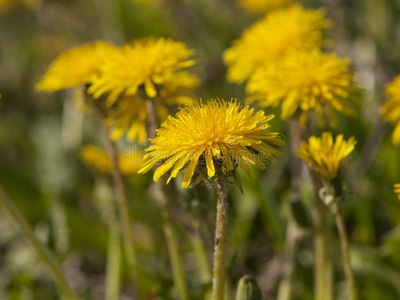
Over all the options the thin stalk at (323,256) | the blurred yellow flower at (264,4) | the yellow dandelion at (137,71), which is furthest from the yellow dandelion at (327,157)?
the blurred yellow flower at (264,4)

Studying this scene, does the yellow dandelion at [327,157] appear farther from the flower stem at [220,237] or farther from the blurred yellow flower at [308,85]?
the flower stem at [220,237]

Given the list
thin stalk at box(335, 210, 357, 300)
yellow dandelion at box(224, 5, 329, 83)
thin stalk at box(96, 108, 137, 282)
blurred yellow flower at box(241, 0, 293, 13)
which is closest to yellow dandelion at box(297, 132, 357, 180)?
thin stalk at box(335, 210, 357, 300)

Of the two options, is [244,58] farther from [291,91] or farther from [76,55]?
[76,55]

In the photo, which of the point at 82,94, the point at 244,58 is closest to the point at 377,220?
the point at 244,58

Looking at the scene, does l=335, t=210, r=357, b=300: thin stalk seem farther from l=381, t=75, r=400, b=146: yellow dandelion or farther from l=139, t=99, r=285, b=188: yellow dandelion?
l=381, t=75, r=400, b=146: yellow dandelion

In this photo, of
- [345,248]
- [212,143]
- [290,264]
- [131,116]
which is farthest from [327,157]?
[131,116]
